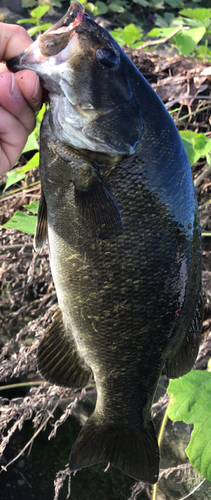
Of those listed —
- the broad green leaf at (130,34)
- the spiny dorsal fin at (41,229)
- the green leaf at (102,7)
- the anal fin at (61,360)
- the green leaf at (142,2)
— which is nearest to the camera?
the spiny dorsal fin at (41,229)

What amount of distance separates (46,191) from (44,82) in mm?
353

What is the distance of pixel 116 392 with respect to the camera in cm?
159

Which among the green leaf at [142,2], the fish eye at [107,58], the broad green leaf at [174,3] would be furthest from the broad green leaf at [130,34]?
the broad green leaf at [174,3]

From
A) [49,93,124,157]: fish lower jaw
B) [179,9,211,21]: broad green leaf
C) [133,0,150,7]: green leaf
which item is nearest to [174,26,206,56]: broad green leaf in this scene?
[179,9,211,21]: broad green leaf

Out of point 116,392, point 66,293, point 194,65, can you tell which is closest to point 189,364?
point 116,392

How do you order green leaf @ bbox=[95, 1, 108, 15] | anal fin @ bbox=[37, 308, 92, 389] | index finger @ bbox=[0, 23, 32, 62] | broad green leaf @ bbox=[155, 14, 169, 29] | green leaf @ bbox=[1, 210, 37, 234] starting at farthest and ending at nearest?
broad green leaf @ bbox=[155, 14, 169, 29] → green leaf @ bbox=[95, 1, 108, 15] → green leaf @ bbox=[1, 210, 37, 234] → anal fin @ bbox=[37, 308, 92, 389] → index finger @ bbox=[0, 23, 32, 62]

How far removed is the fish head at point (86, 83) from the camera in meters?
1.20

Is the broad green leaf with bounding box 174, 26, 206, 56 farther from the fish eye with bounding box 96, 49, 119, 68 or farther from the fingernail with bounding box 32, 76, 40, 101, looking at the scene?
the fingernail with bounding box 32, 76, 40, 101

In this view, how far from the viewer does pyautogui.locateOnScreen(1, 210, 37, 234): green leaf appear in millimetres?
1930

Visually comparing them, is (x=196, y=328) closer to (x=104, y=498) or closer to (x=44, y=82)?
(x=44, y=82)

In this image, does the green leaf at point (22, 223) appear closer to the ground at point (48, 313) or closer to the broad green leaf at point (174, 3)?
the ground at point (48, 313)

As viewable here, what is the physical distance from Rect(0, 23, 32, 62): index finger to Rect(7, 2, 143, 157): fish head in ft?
0.35

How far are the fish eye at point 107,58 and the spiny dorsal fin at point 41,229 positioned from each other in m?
0.51

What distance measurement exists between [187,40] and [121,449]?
260 cm
